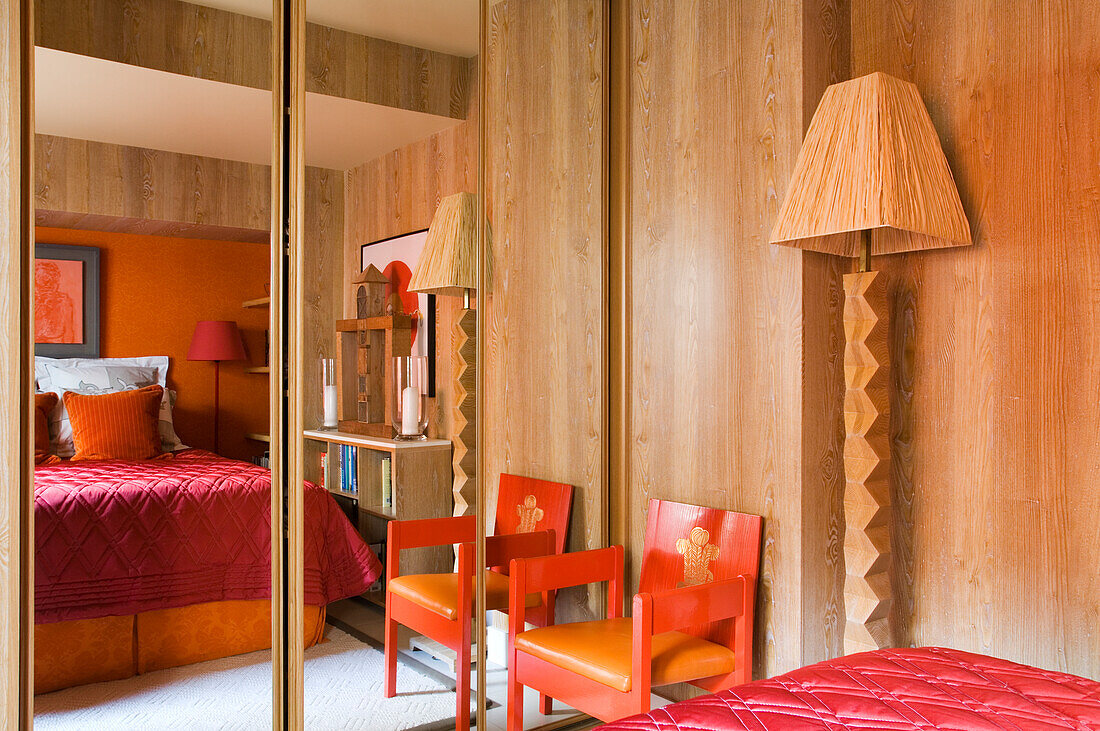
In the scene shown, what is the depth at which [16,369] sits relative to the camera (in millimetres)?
1810

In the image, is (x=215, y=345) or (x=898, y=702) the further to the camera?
(x=215, y=345)

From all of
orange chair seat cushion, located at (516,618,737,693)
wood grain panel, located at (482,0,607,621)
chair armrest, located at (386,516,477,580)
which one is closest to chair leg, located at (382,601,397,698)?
chair armrest, located at (386,516,477,580)

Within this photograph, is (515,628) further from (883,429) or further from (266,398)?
(883,429)

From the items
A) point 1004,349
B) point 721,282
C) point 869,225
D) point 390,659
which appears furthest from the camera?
point 721,282

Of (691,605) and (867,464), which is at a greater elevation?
(867,464)

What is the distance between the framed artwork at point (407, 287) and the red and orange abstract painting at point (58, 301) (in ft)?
2.34

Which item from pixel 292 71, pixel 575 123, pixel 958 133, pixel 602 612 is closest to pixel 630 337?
pixel 575 123

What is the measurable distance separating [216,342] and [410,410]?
0.57 meters

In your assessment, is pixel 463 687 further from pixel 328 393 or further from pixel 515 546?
pixel 328 393

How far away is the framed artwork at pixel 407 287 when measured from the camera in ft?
7.66

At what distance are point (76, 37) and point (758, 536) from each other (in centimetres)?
219

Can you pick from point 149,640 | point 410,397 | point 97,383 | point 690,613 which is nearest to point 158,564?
point 149,640

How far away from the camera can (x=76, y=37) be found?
6.19 feet

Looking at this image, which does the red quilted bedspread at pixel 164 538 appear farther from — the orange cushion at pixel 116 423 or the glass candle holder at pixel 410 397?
the glass candle holder at pixel 410 397
